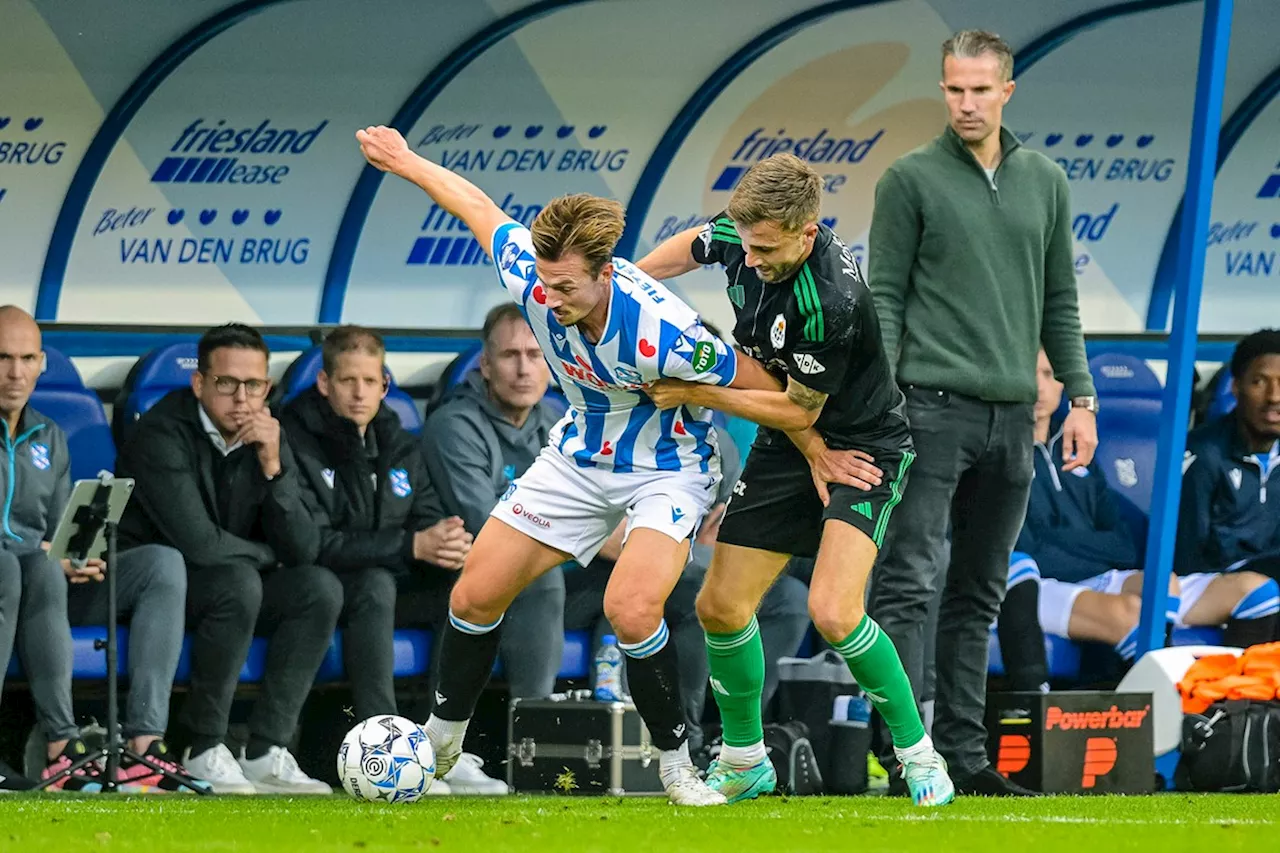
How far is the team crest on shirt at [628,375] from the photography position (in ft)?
18.2

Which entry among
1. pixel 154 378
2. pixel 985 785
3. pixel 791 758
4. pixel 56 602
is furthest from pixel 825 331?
pixel 154 378

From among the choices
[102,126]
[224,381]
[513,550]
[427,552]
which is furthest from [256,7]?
[513,550]

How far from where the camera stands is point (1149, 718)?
7.11 metres

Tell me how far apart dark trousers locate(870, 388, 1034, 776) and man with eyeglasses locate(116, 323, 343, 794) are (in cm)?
212

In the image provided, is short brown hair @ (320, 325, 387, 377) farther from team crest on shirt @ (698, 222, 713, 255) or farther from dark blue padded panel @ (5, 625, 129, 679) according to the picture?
team crest on shirt @ (698, 222, 713, 255)

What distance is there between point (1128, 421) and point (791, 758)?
307 cm

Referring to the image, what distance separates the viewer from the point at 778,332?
18.4 ft

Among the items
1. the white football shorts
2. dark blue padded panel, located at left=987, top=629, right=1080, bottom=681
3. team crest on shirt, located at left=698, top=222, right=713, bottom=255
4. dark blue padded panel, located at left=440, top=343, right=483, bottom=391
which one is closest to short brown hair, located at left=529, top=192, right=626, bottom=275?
team crest on shirt, located at left=698, top=222, right=713, bottom=255

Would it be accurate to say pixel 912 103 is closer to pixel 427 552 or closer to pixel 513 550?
pixel 427 552

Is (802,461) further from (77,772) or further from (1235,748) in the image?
(77,772)

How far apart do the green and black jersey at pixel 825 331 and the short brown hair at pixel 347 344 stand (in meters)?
2.38

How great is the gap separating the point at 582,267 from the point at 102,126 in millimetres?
4069

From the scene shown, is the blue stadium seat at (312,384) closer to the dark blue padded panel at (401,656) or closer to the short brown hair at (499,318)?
the short brown hair at (499,318)

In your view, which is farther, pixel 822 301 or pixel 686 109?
pixel 686 109
